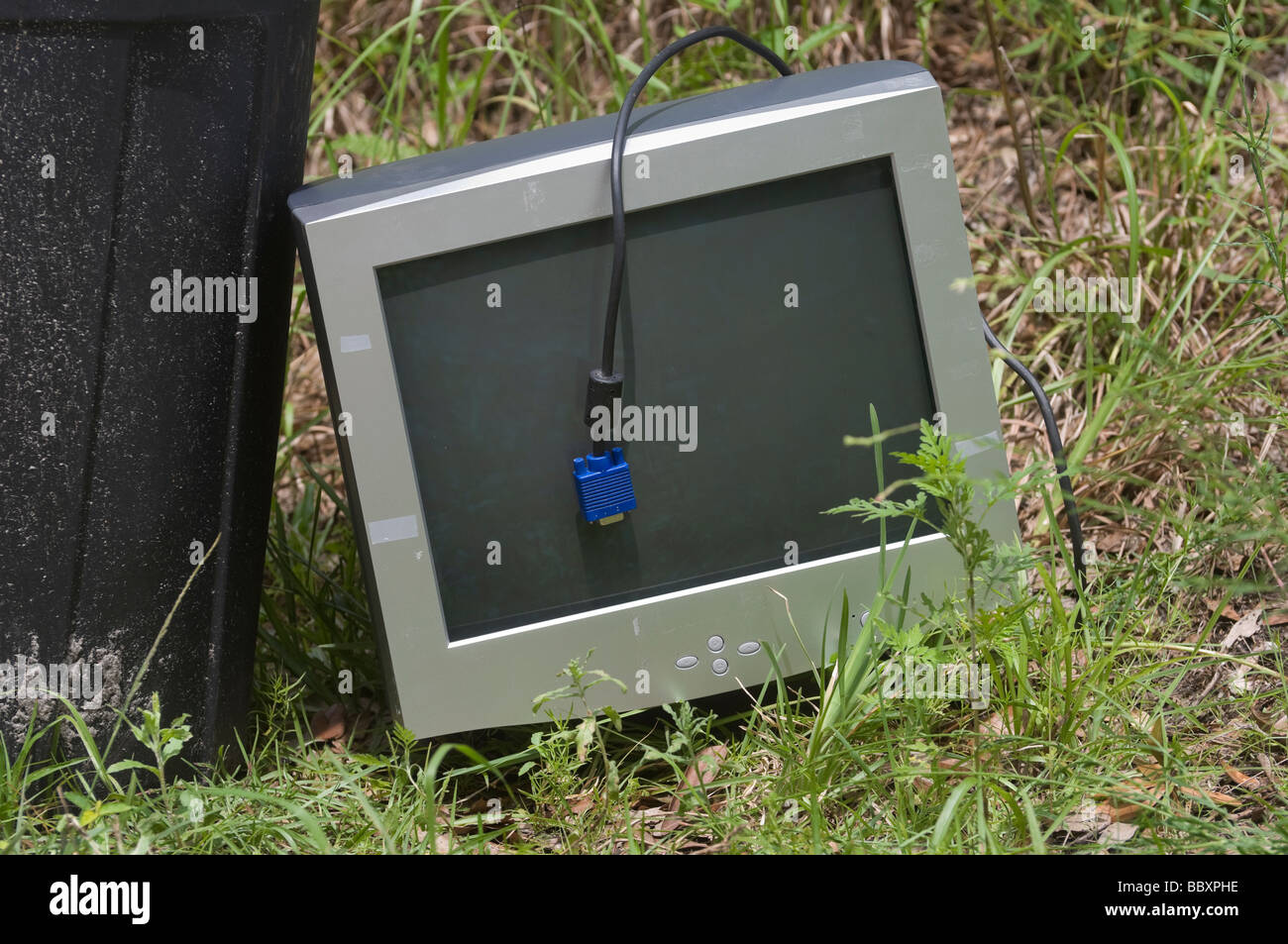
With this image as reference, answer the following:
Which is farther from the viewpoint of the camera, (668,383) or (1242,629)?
(1242,629)

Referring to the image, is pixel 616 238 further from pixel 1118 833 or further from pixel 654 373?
pixel 1118 833

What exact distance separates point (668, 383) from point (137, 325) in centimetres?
77

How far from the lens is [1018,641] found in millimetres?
1755

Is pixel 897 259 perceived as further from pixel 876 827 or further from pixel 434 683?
pixel 434 683

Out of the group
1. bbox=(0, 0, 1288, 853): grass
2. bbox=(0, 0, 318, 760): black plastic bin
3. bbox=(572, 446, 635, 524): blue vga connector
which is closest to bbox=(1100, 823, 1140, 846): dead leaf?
bbox=(0, 0, 1288, 853): grass

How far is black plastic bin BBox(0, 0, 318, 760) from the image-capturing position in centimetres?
144

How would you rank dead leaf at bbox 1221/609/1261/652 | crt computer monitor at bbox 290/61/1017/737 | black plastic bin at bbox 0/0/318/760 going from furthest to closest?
dead leaf at bbox 1221/609/1261/652 < crt computer monitor at bbox 290/61/1017/737 < black plastic bin at bbox 0/0/318/760

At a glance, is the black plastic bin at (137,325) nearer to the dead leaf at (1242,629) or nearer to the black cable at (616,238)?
the black cable at (616,238)

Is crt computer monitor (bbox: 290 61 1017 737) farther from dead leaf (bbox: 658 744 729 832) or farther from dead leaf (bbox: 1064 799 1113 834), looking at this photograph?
dead leaf (bbox: 1064 799 1113 834)

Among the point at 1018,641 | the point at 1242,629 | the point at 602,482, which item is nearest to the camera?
the point at 602,482

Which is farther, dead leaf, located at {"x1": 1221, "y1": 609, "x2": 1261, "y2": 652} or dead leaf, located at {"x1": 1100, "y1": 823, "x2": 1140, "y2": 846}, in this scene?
dead leaf, located at {"x1": 1221, "y1": 609, "x2": 1261, "y2": 652}

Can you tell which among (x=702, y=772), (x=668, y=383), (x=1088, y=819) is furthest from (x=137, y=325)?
(x=1088, y=819)

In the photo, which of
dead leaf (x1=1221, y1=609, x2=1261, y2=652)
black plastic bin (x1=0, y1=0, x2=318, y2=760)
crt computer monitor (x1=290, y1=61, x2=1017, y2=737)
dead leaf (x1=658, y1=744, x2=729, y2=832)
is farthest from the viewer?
dead leaf (x1=1221, y1=609, x2=1261, y2=652)

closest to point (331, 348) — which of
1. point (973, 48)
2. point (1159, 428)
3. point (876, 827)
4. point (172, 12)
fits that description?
point (172, 12)
